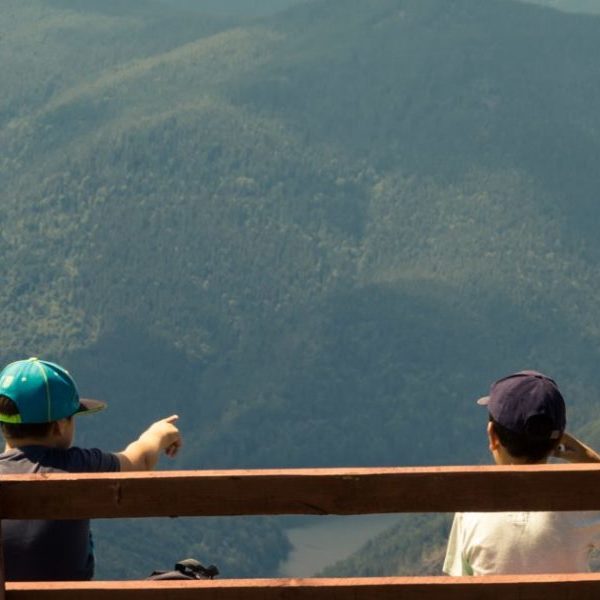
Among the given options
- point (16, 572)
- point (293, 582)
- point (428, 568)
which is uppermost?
point (293, 582)

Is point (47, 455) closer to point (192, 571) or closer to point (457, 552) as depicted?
point (192, 571)

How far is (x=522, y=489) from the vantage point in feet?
23.1

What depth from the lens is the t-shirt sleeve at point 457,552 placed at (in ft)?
26.8

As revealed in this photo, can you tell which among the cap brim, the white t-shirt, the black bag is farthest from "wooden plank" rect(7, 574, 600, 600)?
the cap brim

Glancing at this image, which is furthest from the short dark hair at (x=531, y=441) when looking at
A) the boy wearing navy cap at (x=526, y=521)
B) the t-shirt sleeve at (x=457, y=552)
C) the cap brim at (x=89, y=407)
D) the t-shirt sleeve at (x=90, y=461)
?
the cap brim at (x=89, y=407)

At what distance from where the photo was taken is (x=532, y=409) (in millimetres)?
8016

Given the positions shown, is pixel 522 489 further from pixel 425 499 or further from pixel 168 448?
pixel 168 448

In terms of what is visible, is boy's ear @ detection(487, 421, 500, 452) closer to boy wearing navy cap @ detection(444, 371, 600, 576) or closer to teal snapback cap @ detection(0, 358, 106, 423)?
boy wearing navy cap @ detection(444, 371, 600, 576)

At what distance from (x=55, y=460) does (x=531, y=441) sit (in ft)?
7.69

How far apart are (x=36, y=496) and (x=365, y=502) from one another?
1352 millimetres

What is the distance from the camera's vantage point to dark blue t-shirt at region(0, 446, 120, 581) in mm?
8211

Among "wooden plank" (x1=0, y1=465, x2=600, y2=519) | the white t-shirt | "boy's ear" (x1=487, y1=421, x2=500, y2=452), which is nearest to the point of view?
"wooden plank" (x1=0, y1=465, x2=600, y2=519)

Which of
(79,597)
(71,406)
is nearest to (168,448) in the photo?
(71,406)

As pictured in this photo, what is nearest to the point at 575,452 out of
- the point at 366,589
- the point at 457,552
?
the point at 457,552
